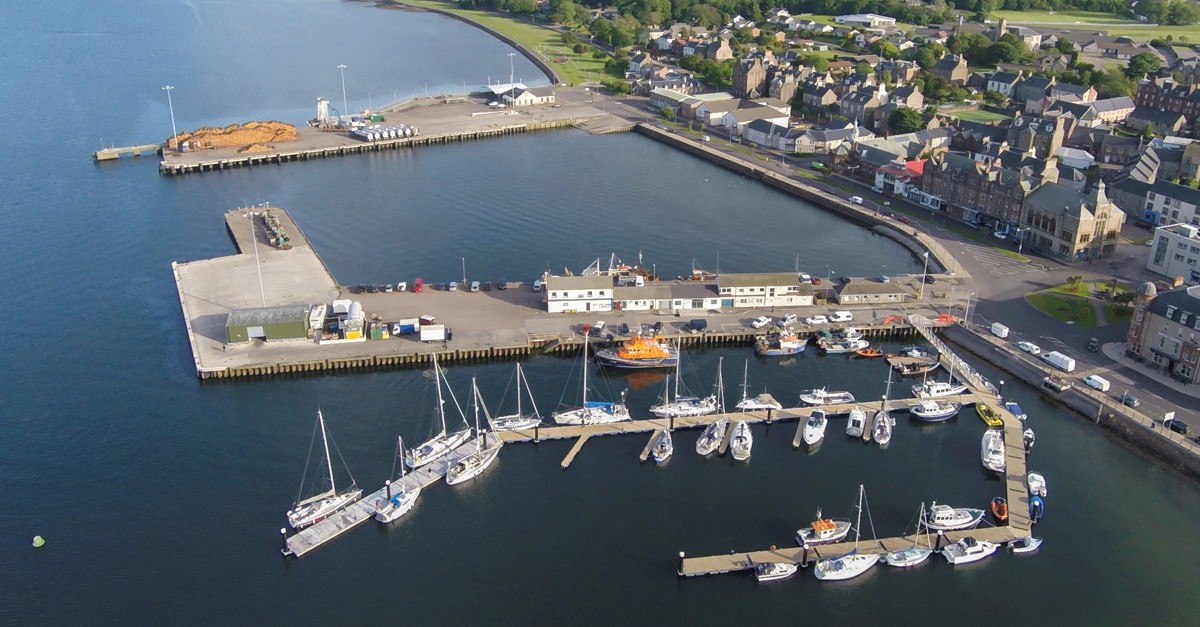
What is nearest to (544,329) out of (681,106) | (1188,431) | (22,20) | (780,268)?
(780,268)

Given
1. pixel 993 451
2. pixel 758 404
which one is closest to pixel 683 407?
pixel 758 404

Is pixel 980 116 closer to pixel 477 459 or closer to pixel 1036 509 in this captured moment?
pixel 1036 509

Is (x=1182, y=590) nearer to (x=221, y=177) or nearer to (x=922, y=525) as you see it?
(x=922, y=525)

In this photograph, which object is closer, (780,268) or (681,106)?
(780,268)

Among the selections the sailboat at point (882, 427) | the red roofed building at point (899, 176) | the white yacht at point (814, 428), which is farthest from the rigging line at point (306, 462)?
the red roofed building at point (899, 176)

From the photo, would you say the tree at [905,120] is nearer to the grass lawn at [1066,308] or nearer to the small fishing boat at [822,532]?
the grass lawn at [1066,308]

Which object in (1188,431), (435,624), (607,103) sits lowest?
(435,624)
